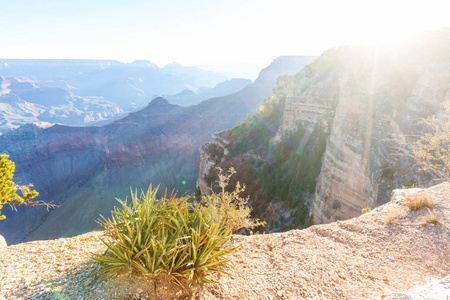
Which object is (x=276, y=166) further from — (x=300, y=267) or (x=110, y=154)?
(x=110, y=154)

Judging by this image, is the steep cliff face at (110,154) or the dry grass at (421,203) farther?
the steep cliff face at (110,154)

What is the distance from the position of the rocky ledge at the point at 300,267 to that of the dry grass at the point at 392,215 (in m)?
0.03

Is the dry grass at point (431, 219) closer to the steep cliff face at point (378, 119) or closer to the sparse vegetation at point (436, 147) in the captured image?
the sparse vegetation at point (436, 147)

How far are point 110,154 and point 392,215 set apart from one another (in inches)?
4435

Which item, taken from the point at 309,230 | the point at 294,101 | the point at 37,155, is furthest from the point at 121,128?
the point at 309,230

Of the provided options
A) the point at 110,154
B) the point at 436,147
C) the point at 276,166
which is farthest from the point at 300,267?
the point at 110,154

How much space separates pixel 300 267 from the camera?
488 cm

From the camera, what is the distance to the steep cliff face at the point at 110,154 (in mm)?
83125

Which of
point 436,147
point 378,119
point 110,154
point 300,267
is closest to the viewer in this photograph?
point 300,267

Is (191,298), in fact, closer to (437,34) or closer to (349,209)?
(349,209)

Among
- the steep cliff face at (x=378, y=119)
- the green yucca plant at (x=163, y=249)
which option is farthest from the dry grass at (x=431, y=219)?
the steep cliff face at (x=378, y=119)

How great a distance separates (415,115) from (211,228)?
16.3m

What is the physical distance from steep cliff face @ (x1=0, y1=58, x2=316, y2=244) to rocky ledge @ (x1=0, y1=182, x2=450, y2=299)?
72.1m

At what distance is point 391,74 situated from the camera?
59.6 ft
